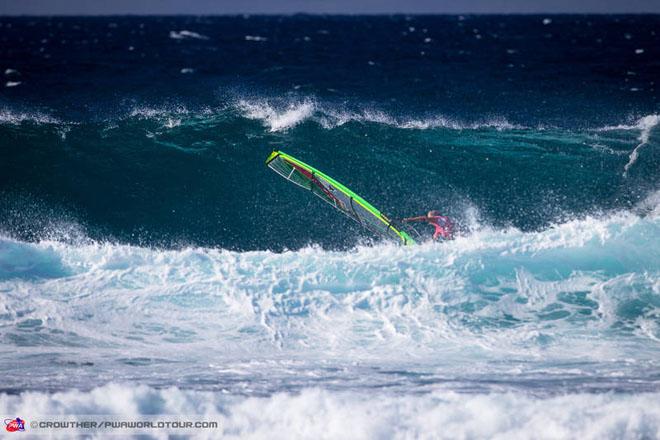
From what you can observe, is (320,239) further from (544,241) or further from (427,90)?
(427,90)

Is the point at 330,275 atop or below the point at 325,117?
below

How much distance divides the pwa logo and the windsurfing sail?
6371 millimetres

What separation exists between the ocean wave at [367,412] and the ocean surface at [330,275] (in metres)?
0.03

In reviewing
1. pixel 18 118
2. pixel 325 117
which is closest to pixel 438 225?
pixel 325 117

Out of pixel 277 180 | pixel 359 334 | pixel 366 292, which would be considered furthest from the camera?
pixel 277 180

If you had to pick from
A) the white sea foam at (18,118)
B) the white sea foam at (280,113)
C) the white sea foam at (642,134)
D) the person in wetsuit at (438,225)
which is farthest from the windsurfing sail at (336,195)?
the white sea foam at (18,118)

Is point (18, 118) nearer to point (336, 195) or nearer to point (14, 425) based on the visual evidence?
point (336, 195)

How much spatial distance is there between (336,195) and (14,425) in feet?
21.8

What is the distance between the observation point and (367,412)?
698cm

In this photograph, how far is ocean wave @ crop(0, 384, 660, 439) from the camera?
21.8ft

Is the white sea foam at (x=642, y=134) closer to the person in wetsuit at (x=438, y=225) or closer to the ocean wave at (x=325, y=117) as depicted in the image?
the ocean wave at (x=325, y=117)

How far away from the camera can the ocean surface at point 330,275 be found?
23.5ft

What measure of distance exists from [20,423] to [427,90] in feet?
71.4

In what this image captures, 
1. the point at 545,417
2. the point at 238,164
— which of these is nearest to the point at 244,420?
the point at 545,417
